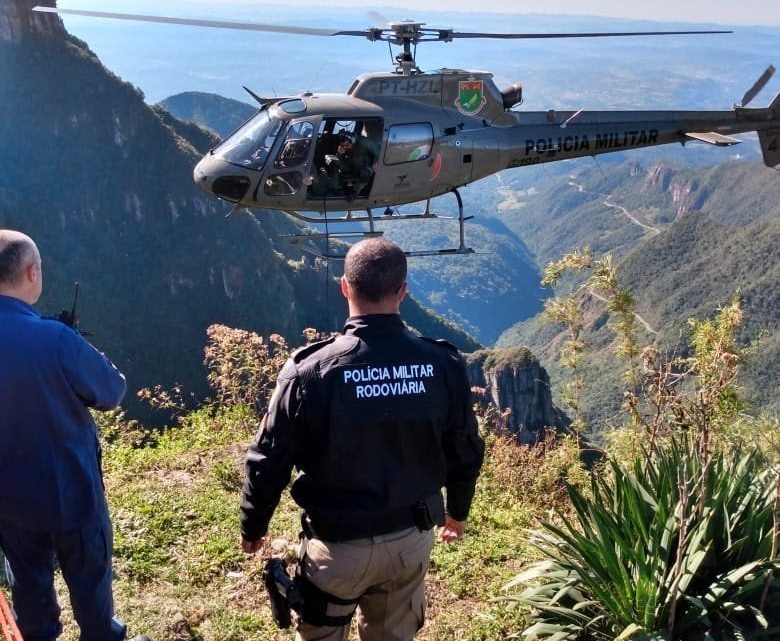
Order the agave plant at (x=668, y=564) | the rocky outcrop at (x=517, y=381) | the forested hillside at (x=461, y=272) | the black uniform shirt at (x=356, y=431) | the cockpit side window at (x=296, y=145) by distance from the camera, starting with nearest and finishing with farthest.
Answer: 1. the black uniform shirt at (x=356, y=431)
2. the agave plant at (x=668, y=564)
3. the cockpit side window at (x=296, y=145)
4. the rocky outcrop at (x=517, y=381)
5. the forested hillside at (x=461, y=272)

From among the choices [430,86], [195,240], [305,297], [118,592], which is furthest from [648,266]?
[118,592]

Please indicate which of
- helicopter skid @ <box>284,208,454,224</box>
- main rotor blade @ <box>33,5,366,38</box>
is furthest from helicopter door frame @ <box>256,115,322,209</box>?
main rotor blade @ <box>33,5,366,38</box>

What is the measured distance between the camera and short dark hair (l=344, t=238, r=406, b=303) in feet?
7.18

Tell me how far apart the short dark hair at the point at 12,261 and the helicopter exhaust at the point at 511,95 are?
7.39 meters

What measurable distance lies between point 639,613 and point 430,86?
21.5 feet

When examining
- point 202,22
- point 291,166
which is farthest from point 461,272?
point 202,22

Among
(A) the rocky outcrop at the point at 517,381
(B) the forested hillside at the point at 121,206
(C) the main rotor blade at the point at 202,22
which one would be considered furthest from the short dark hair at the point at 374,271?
(B) the forested hillside at the point at 121,206

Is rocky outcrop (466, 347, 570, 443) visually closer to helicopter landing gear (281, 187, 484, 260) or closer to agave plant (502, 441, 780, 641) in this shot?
helicopter landing gear (281, 187, 484, 260)

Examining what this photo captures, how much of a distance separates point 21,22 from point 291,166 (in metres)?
65.0

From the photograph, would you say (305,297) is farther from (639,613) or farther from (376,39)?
(639,613)

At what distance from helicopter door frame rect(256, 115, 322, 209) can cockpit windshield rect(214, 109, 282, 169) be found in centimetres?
9

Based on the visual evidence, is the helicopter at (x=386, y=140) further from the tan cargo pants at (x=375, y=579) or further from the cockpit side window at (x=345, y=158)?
the tan cargo pants at (x=375, y=579)

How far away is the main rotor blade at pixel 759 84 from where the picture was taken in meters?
9.40

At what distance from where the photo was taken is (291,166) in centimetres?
721
